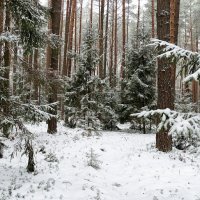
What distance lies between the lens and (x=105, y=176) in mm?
9328

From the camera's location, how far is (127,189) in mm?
8398

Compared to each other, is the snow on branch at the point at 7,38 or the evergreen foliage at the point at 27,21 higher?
the evergreen foliage at the point at 27,21

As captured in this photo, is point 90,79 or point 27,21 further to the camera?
point 90,79

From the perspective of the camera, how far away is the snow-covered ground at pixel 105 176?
7.50m

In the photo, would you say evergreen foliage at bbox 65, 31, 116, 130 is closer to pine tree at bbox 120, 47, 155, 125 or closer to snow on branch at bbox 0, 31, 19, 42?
pine tree at bbox 120, 47, 155, 125

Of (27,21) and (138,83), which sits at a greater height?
(27,21)

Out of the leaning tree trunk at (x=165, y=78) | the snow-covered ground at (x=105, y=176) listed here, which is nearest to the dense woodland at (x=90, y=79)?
the leaning tree trunk at (x=165, y=78)

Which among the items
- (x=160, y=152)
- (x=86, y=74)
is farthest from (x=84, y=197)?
(x=86, y=74)

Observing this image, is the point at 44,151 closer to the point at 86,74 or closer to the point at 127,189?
the point at 127,189

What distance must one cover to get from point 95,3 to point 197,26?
13394 millimetres

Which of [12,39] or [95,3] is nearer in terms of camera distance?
[12,39]

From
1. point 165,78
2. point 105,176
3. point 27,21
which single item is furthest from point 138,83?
point 27,21

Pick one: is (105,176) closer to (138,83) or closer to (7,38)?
(7,38)

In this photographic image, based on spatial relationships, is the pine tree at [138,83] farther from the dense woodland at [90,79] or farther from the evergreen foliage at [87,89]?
the evergreen foliage at [87,89]
